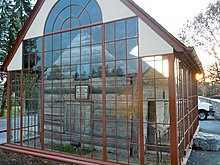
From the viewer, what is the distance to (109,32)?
5.21m

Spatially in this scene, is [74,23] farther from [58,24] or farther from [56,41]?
[56,41]

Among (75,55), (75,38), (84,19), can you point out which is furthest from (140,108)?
(84,19)

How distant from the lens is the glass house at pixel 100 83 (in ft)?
15.2

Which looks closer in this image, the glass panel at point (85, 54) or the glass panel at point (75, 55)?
the glass panel at point (85, 54)

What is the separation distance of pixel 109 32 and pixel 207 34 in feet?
46.0

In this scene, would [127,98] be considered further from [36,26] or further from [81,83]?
[36,26]

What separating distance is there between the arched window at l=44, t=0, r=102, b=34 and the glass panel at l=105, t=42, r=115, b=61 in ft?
2.44

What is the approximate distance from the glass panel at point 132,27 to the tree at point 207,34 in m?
13.1

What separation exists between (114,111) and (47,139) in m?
2.52

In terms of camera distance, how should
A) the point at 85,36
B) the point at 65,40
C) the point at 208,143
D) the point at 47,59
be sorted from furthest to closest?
the point at 208,143 → the point at 47,59 → the point at 65,40 → the point at 85,36

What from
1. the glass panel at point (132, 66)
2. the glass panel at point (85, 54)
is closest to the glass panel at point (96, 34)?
the glass panel at point (85, 54)

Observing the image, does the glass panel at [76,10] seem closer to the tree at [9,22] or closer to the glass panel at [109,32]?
the glass panel at [109,32]

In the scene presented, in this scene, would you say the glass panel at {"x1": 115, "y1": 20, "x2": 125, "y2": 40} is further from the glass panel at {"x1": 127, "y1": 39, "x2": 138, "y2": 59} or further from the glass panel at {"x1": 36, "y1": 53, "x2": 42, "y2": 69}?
the glass panel at {"x1": 36, "y1": 53, "x2": 42, "y2": 69}

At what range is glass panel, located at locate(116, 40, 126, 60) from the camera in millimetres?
4957
